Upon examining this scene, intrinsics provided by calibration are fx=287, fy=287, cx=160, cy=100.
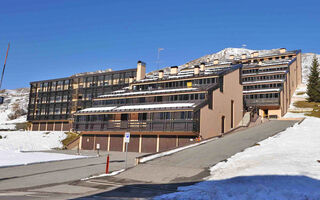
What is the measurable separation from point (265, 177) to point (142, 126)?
27.0 metres

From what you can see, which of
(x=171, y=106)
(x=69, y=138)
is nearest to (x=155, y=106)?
(x=171, y=106)

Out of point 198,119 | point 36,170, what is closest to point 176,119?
point 198,119

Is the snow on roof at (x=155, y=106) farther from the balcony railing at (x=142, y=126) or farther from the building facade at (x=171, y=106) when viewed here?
the balcony railing at (x=142, y=126)

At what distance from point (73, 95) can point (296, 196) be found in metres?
71.2

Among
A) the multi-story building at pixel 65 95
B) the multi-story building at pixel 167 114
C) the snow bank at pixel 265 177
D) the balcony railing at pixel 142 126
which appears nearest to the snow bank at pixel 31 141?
the balcony railing at pixel 142 126

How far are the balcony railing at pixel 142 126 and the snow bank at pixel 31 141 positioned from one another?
7462mm

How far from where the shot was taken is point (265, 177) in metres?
14.1

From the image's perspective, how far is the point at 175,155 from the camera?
79.6 feet

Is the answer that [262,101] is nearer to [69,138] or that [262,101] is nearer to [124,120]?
[124,120]

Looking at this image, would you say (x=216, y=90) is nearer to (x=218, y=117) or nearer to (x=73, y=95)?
(x=218, y=117)

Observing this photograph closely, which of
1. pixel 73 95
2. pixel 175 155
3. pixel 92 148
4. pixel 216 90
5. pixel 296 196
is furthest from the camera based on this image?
pixel 73 95

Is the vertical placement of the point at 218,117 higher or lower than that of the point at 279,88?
lower

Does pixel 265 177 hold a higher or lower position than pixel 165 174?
higher

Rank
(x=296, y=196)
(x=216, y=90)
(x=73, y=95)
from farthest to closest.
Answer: (x=73, y=95)
(x=216, y=90)
(x=296, y=196)
